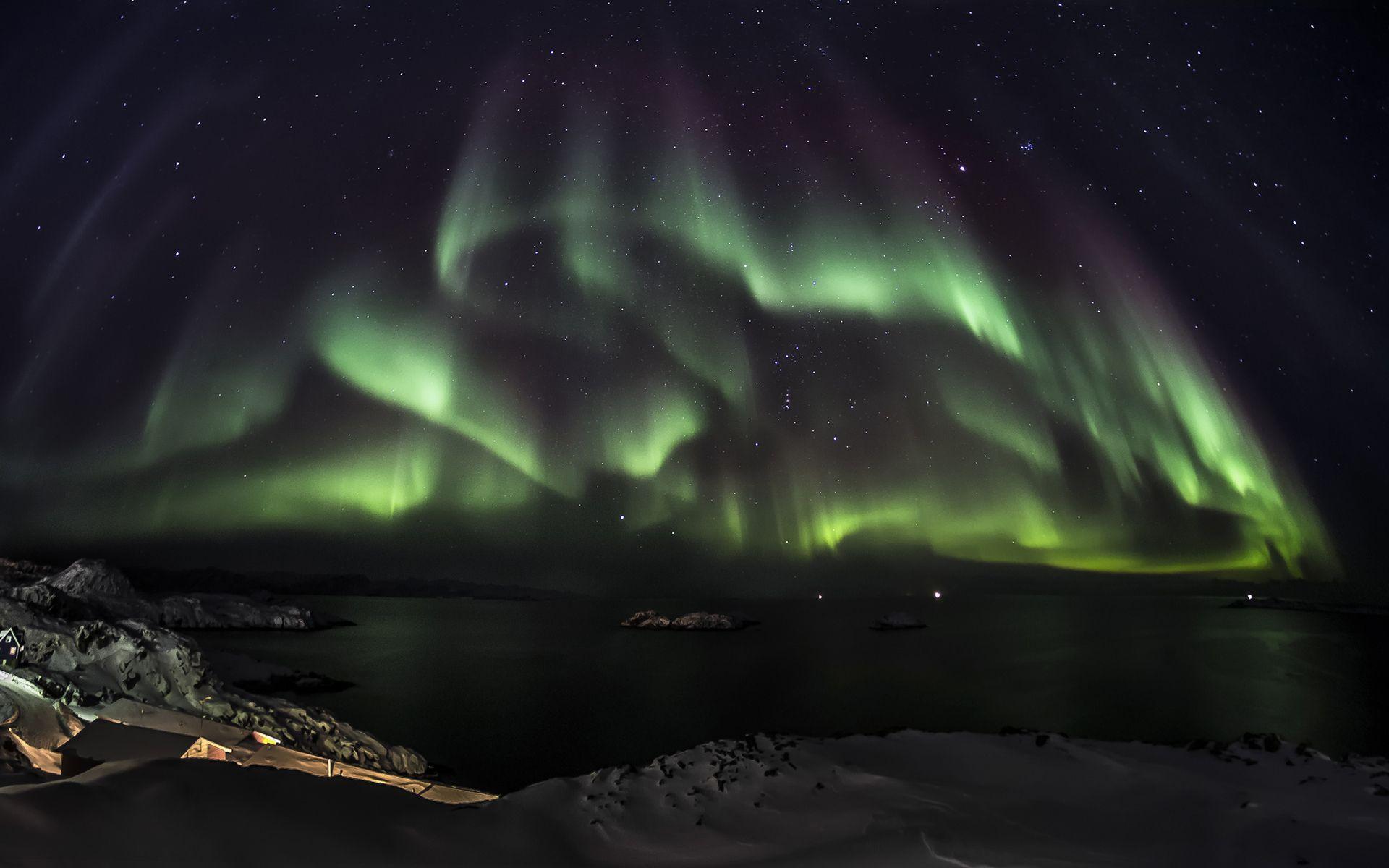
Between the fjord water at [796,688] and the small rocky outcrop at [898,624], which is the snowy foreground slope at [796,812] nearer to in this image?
the fjord water at [796,688]

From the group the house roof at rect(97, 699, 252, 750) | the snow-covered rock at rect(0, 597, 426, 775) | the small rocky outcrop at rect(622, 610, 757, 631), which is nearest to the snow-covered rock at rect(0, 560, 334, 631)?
the snow-covered rock at rect(0, 597, 426, 775)

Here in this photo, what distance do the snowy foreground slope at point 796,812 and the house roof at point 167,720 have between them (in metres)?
6.15

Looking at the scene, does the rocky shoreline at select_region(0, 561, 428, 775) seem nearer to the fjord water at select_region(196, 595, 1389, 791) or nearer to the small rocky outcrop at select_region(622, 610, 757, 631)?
the fjord water at select_region(196, 595, 1389, 791)

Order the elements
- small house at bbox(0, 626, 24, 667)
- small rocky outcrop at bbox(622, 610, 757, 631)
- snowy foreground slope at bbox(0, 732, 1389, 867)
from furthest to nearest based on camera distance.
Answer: small rocky outcrop at bbox(622, 610, 757, 631) < small house at bbox(0, 626, 24, 667) < snowy foreground slope at bbox(0, 732, 1389, 867)

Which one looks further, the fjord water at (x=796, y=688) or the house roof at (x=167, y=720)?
the fjord water at (x=796, y=688)

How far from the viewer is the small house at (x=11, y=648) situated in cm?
1170

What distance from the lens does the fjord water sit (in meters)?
33.9

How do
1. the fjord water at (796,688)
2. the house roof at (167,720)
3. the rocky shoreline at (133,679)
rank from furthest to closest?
the fjord water at (796,688) → the house roof at (167,720) → the rocky shoreline at (133,679)

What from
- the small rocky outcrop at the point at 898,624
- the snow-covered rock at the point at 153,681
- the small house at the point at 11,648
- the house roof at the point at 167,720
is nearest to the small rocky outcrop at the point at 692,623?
the small rocky outcrop at the point at 898,624

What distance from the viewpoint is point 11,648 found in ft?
39.4

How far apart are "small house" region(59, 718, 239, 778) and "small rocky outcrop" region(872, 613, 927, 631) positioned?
12622 cm

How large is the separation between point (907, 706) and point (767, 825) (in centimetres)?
3707

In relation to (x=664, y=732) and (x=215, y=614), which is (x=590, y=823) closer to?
(x=664, y=732)

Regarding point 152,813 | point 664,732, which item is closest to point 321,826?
point 152,813
